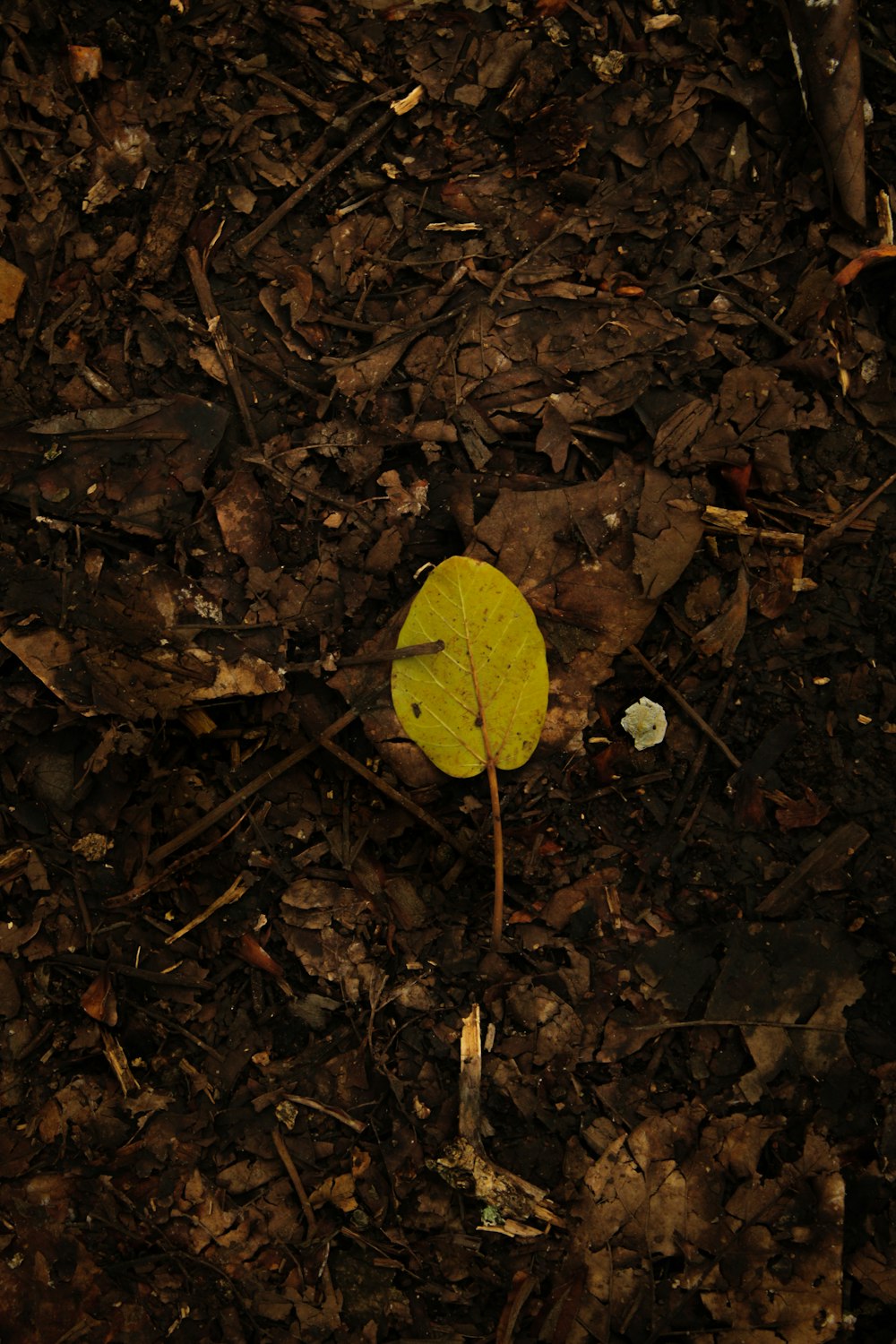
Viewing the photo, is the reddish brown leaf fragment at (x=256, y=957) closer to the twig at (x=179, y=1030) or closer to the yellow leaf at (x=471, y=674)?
the twig at (x=179, y=1030)

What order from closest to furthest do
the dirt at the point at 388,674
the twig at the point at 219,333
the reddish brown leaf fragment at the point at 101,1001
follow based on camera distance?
the dirt at the point at 388,674 < the reddish brown leaf fragment at the point at 101,1001 < the twig at the point at 219,333

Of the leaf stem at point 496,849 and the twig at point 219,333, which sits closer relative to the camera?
the leaf stem at point 496,849

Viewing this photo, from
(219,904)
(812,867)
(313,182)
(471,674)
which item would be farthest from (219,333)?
(812,867)

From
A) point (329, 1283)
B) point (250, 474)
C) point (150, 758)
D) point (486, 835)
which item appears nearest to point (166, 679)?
point (150, 758)

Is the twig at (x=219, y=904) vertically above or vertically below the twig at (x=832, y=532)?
below

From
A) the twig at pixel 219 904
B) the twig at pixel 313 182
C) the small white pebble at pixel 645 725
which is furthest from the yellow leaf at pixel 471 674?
the twig at pixel 313 182

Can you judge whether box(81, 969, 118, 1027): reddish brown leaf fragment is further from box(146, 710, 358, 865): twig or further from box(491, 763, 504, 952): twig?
box(491, 763, 504, 952): twig

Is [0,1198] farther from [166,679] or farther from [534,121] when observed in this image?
[534,121]

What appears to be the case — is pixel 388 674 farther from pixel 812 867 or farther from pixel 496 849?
pixel 812 867
